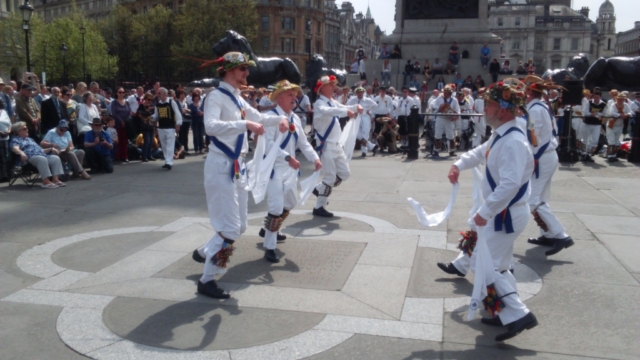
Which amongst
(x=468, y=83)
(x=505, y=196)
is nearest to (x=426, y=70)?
(x=468, y=83)

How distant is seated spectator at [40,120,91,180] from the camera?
1186 centimetres

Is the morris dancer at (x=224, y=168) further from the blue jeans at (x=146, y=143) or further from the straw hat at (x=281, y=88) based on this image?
the blue jeans at (x=146, y=143)

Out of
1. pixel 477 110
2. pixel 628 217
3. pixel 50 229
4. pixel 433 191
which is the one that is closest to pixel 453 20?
pixel 477 110

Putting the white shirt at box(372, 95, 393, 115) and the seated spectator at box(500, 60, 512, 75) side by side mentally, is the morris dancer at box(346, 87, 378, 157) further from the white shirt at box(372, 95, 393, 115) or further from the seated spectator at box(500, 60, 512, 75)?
the seated spectator at box(500, 60, 512, 75)

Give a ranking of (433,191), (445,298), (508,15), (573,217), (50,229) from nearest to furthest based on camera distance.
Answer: (445,298) < (50,229) < (573,217) < (433,191) < (508,15)

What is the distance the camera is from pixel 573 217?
8.95 metres

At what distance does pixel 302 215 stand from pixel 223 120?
387 centimetres

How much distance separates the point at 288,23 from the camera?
9538 centimetres

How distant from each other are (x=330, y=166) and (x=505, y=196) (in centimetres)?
478

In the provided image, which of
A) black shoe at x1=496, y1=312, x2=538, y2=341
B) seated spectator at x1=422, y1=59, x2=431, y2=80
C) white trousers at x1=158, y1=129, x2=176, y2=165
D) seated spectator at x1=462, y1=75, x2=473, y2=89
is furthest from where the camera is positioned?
seated spectator at x1=422, y1=59, x2=431, y2=80

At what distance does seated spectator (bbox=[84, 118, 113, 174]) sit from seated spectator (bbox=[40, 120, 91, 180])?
0.58 meters

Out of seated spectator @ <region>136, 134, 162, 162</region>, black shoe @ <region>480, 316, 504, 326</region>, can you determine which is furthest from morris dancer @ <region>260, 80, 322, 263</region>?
seated spectator @ <region>136, 134, 162, 162</region>

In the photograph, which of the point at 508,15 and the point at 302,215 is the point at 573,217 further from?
the point at 508,15

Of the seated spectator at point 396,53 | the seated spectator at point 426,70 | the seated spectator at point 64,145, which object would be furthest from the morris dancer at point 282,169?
the seated spectator at point 396,53
